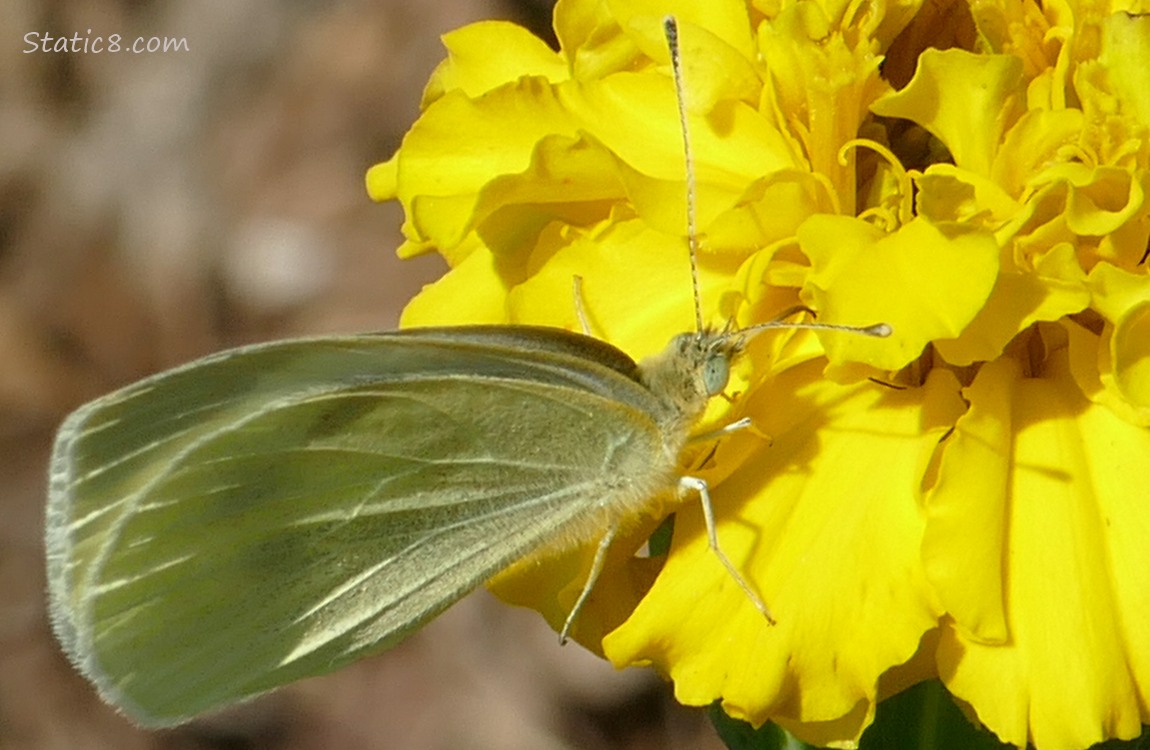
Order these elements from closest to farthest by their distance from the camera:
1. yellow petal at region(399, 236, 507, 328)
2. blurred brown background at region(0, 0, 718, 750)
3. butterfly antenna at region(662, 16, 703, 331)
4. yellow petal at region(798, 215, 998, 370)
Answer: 1. yellow petal at region(798, 215, 998, 370)
2. butterfly antenna at region(662, 16, 703, 331)
3. yellow petal at region(399, 236, 507, 328)
4. blurred brown background at region(0, 0, 718, 750)

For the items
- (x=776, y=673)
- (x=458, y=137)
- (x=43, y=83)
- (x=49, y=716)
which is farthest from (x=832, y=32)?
(x=43, y=83)

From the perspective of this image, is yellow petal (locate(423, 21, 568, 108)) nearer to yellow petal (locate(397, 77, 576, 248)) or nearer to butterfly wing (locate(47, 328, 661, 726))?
yellow petal (locate(397, 77, 576, 248))

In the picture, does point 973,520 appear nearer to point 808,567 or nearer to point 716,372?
point 808,567

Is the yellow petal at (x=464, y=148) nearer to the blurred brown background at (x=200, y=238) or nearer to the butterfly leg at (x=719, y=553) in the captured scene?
the butterfly leg at (x=719, y=553)

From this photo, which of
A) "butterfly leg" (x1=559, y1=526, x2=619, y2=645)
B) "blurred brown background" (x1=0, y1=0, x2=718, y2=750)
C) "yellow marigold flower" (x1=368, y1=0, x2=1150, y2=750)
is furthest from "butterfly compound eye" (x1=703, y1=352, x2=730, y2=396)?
"blurred brown background" (x1=0, y1=0, x2=718, y2=750)

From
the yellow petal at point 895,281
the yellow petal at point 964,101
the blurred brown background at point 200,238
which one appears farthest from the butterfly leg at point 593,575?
the blurred brown background at point 200,238

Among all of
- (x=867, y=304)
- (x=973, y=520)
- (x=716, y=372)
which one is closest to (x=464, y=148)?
(x=716, y=372)

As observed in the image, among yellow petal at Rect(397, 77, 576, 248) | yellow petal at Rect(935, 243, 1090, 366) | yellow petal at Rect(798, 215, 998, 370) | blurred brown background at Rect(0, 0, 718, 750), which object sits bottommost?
blurred brown background at Rect(0, 0, 718, 750)
